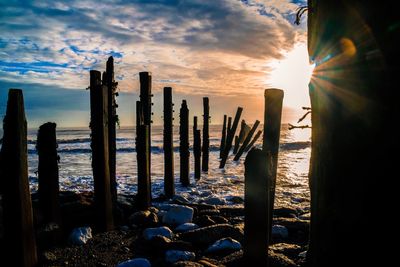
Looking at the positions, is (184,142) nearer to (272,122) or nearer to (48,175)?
(48,175)

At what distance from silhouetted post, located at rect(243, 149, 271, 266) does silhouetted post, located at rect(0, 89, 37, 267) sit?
2.39 meters

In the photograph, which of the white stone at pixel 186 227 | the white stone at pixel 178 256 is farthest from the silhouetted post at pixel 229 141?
the white stone at pixel 178 256

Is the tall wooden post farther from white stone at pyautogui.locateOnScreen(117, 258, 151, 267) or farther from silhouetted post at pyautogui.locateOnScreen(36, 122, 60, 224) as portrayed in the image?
white stone at pyautogui.locateOnScreen(117, 258, 151, 267)

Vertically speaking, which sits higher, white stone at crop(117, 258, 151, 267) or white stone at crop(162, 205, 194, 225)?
white stone at crop(117, 258, 151, 267)

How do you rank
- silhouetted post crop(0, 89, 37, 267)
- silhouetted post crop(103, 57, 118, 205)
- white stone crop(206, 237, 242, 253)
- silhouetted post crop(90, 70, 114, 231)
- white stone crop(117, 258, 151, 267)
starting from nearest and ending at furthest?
silhouetted post crop(0, 89, 37, 267)
white stone crop(117, 258, 151, 267)
white stone crop(206, 237, 242, 253)
silhouetted post crop(90, 70, 114, 231)
silhouetted post crop(103, 57, 118, 205)

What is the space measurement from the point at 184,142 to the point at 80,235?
20.3 feet

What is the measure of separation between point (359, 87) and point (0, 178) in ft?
11.7

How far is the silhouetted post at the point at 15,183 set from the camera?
11.4 ft

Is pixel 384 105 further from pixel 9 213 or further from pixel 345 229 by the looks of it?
pixel 9 213

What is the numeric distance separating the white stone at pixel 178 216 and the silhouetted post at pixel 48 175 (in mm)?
1949

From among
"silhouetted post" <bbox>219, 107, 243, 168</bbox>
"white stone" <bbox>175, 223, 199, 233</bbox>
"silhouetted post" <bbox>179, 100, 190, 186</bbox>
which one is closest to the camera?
"white stone" <bbox>175, 223, 199, 233</bbox>

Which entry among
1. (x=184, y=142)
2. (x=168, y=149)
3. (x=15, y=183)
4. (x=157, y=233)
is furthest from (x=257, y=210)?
(x=184, y=142)

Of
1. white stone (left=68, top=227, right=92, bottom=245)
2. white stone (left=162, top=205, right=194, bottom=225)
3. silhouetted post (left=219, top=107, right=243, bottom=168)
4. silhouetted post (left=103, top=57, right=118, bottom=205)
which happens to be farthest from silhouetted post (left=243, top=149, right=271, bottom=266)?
silhouetted post (left=219, top=107, right=243, bottom=168)

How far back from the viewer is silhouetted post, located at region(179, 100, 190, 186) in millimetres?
10961
